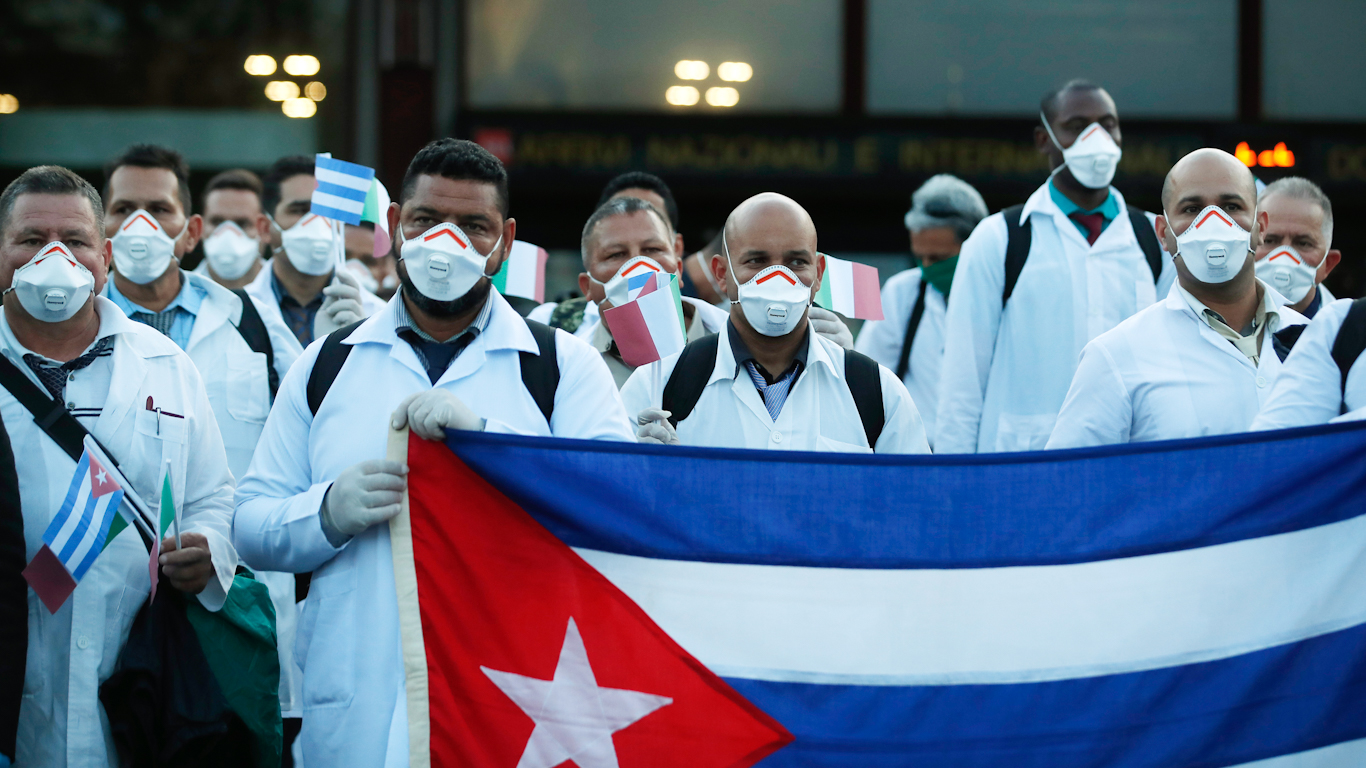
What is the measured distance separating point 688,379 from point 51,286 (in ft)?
5.29

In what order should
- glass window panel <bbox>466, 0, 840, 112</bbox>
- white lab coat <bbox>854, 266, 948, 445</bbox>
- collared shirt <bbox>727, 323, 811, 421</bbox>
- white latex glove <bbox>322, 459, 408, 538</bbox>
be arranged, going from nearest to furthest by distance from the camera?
white latex glove <bbox>322, 459, 408, 538</bbox> → collared shirt <bbox>727, 323, 811, 421</bbox> → white lab coat <bbox>854, 266, 948, 445</bbox> → glass window panel <bbox>466, 0, 840, 112</bbox>

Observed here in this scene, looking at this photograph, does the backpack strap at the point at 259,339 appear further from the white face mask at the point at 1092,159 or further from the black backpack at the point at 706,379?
the white face mask at the point at 1092,159

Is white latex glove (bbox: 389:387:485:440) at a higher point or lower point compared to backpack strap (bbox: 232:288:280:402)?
lower

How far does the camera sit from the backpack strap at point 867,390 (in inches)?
150

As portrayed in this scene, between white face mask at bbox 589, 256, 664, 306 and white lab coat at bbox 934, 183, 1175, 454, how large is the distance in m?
1.27

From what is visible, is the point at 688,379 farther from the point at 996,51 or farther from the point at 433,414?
the point at 996,51

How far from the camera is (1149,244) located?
5391 mm

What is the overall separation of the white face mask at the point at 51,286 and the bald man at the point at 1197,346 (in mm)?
2570

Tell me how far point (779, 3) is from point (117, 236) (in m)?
6.94

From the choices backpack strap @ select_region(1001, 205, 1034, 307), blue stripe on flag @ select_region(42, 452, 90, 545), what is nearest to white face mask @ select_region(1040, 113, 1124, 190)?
backpack strap @ select_region(1001, 205, 1034, 307)

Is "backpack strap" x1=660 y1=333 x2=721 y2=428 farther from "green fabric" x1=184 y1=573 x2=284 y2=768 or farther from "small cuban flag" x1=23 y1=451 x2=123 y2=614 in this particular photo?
"small cuban flag" x1=23 y1=451 x2=123 y2=614

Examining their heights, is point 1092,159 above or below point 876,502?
above

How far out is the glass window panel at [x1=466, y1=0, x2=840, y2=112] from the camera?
36.2 feet

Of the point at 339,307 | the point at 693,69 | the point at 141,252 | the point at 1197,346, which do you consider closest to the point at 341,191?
the point at 339,307
